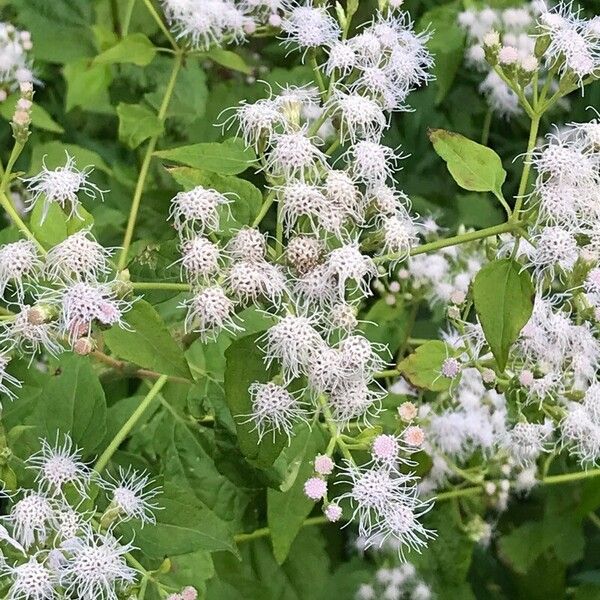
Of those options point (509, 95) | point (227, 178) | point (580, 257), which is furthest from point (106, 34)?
point (580, 257)

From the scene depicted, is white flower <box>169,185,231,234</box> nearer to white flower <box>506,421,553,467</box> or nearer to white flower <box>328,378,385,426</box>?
white flower <box>328,378,385,426</box>

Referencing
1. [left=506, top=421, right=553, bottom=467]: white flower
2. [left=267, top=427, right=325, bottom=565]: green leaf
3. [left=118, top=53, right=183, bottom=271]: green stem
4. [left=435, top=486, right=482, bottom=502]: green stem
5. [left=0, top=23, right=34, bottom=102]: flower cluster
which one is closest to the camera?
[left=267, top=427, right=325, bottom=565]: green leaf

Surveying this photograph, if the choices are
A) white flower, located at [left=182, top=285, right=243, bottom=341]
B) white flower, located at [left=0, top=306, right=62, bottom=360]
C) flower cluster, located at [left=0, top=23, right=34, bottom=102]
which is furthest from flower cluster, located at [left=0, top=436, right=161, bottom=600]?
flower cluster, located at [left=0, top=23, right=34, bottom=102]

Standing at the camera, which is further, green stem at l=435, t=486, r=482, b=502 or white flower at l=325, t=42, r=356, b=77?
green stem at l=435, t=486, r=482, b=502

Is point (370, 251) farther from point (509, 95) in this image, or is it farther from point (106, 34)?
point (509, 95)

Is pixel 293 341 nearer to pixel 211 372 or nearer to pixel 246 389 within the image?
pixel 246 389

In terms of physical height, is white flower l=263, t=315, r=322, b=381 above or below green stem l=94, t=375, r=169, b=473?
above

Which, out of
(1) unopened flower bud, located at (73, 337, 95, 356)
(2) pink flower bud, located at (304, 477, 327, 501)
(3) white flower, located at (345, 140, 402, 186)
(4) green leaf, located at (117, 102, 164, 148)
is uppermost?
(3) white flower, located at (345, 140, 402, 186)
